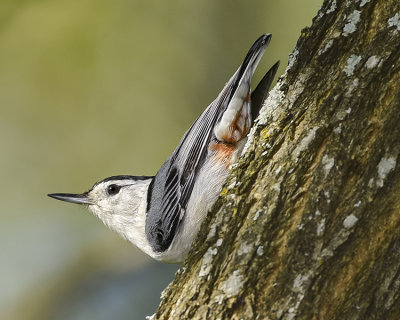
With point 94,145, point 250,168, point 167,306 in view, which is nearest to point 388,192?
point 250,168

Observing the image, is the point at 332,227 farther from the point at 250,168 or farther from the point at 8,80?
the point at 8,80

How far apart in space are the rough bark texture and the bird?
718mm

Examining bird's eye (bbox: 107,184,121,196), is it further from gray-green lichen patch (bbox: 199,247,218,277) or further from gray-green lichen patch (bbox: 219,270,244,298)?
gray-green lichen patch (bbox: 219,270,244,298)

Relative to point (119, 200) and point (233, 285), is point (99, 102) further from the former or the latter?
point (233, 285)

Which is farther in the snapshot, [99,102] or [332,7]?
[99,102]

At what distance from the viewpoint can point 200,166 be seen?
2879 millimetres

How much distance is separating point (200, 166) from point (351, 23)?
1.20 metres

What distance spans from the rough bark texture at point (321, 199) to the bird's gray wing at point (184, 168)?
0.85 m

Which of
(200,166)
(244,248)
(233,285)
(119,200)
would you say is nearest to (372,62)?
(244,248)

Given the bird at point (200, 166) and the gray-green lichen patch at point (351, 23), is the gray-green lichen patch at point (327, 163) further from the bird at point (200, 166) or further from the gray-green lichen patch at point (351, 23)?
the bird at point (200, 166)

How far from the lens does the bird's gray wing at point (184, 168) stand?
2859 millimetres

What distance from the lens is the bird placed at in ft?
9.04

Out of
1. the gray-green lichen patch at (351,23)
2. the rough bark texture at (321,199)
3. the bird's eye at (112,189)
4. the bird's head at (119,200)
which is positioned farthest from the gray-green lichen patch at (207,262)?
the bird's eye at (112,189)

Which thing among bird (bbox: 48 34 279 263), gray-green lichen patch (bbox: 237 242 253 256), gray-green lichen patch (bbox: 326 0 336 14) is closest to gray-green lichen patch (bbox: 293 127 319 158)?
gray-green lichen patch (bbox: 237 242 253 256)
